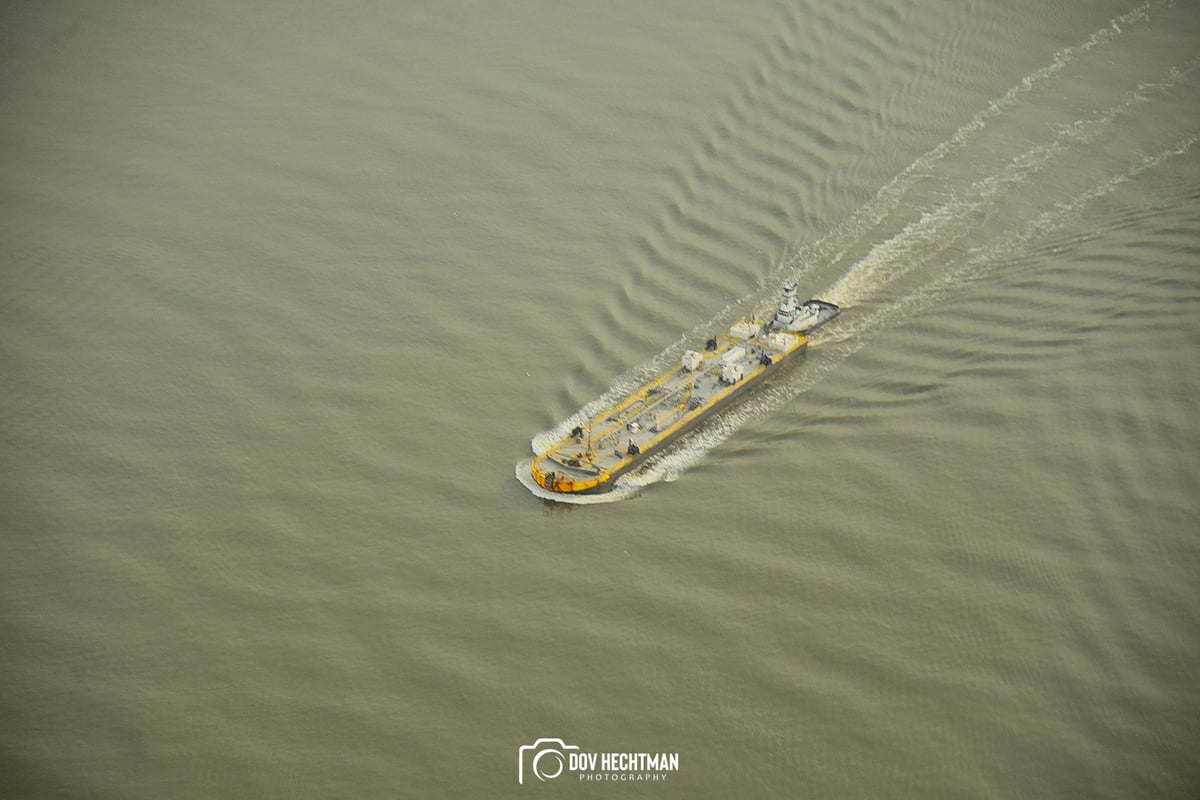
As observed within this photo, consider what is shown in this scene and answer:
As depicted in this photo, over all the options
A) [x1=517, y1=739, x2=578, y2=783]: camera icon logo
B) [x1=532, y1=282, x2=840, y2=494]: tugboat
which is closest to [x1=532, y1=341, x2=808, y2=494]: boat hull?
[x1=532, y1=282, x2=840, y2=494]: tugboat

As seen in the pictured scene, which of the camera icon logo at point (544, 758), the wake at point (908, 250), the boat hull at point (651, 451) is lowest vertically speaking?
the camera icon logo at point (544, 758)

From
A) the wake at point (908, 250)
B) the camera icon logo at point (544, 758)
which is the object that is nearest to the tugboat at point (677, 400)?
the wake at point (908, 250)

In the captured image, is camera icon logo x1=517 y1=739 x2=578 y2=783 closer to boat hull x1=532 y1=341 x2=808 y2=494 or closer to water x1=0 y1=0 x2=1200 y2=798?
water x1=0 y1=0 x2=1200 y2=798

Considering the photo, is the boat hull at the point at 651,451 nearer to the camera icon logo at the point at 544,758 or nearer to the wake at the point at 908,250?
the wake at the point at 908,250

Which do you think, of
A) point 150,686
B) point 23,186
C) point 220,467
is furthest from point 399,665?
point 23,186

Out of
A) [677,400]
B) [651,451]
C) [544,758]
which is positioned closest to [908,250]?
[677,400]

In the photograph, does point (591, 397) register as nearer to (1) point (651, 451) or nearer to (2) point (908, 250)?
(1) point (651, 451)
